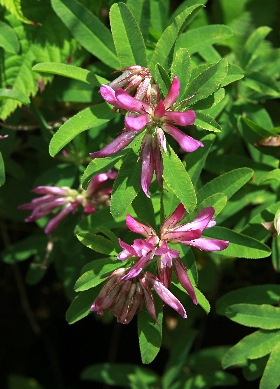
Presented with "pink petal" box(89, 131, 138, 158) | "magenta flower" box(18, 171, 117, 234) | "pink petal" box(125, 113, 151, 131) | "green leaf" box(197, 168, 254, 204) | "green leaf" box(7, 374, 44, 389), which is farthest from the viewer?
"green leaf" box(7, 374, 44, 389)

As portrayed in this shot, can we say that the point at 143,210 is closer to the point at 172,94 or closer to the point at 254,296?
the point at 172,94

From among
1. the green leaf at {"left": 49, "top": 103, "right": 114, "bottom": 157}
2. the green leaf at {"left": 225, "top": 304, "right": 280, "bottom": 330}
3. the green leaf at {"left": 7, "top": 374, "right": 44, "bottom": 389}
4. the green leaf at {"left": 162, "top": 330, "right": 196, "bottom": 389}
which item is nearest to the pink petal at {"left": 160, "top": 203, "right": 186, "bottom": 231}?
the green leaf at {"left": 49, "top": 103, "right": 114, "bottom": 157}

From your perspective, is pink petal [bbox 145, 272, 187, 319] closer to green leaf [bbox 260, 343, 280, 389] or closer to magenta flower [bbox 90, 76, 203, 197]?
magenta flower [bbox 90, 76, 203, 197]

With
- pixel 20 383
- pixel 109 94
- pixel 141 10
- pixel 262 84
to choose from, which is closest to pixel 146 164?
pixel 109 94

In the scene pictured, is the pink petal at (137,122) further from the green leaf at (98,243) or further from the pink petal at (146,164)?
the green leaf at (98,243)

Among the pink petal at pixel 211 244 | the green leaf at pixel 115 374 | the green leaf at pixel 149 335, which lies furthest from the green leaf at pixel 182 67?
the green leaf at pixel 115 374

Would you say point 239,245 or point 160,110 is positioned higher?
point 160,110
